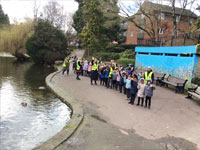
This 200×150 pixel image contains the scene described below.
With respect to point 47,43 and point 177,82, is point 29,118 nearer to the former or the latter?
point 177,82

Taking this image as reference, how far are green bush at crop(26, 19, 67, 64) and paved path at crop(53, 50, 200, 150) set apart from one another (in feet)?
74.2

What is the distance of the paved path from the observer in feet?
17.1

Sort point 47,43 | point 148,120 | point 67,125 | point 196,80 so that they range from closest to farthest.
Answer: point 67,125 → point 148,120 → point 196,80 → point 47,43

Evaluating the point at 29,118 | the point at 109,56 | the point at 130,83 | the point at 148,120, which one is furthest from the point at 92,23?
the point at 148,120

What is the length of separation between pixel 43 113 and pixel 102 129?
320cm

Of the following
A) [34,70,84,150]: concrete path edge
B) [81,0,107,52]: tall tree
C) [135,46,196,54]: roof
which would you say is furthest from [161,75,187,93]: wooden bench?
[81,0,107,52]: tall tree

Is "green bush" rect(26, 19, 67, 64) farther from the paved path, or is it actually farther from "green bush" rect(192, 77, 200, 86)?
"green bush" rect(192, 77, 200, 86)

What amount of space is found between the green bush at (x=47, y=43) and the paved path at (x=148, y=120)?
74.2ft

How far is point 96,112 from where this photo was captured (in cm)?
736

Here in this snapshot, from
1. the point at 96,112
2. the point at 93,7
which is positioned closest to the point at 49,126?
the point at 96,112

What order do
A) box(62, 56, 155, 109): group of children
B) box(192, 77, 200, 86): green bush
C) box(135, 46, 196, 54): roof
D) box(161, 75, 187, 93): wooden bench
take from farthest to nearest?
1. box(135, 46, 196, 54): roof
2. box(161, 75, 187, 93): wooden bench
3. box(192, 77, 200, 86): green bush
4. box(62, 56, 155, 109): group of children

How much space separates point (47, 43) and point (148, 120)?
2754cm

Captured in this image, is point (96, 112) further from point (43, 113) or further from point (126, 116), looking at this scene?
point (43, 113)

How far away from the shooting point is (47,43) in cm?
3130
